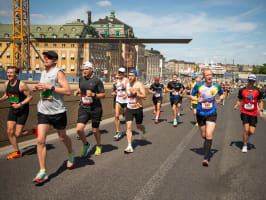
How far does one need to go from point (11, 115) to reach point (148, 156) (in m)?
3.03

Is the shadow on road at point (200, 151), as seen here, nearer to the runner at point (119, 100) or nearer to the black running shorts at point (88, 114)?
the runner at point (119, 100)

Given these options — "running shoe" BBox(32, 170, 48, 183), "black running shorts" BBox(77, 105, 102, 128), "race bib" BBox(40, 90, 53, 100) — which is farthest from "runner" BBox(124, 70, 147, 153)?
"running shoe" BBox(32, 170, 48, 183)

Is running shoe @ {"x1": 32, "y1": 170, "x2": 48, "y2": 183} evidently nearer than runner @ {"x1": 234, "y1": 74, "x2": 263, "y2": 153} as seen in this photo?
Yes

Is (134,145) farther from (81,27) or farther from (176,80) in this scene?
(81,27)

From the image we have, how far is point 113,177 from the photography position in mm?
4551

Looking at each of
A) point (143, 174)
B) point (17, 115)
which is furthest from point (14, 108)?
point (143, 174)

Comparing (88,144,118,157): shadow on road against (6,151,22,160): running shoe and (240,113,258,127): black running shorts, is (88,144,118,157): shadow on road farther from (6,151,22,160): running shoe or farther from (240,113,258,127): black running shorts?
(240,113,258,127): black running shorts

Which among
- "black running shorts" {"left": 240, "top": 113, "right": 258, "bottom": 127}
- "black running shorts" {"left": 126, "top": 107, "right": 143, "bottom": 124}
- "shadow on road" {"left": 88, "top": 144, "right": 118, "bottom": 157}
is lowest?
"shadow on road" {"left": 88, "top": 144, "right": 118, "bottom": 157}

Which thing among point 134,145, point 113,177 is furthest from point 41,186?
point 134,145

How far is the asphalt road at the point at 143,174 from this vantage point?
3906 mm

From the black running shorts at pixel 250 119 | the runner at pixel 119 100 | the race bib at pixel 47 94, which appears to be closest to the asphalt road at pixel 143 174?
the black running shorts at pixel 250 119

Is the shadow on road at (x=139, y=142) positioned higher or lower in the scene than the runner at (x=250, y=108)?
lower

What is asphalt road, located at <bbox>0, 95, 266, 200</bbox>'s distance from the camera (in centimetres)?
391

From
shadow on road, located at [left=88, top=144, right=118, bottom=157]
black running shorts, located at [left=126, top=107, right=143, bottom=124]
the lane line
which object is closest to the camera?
the lane line
